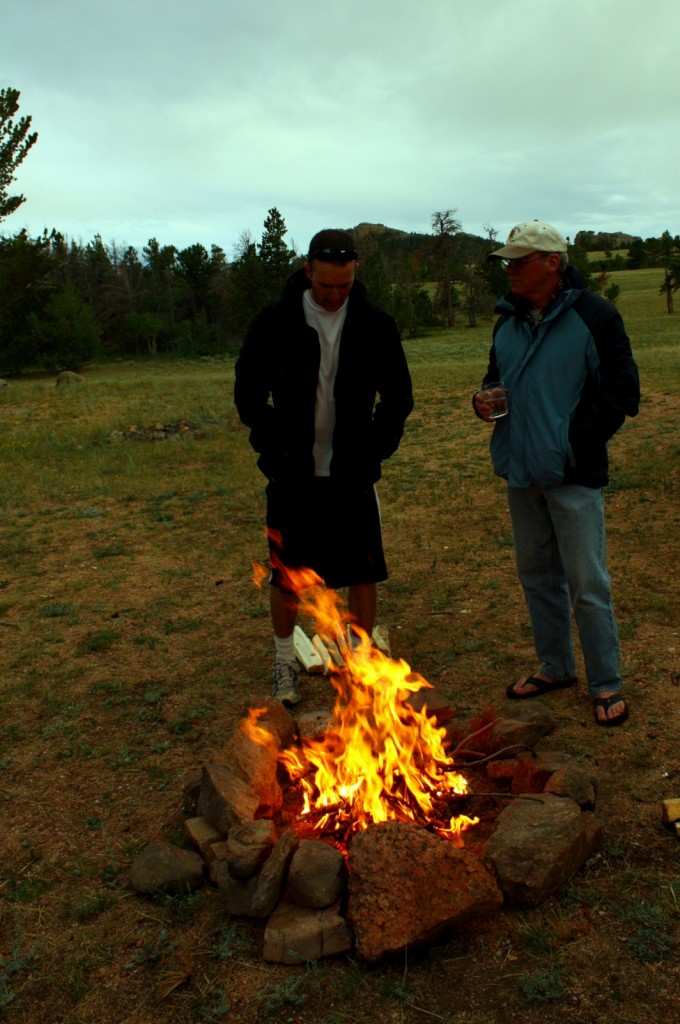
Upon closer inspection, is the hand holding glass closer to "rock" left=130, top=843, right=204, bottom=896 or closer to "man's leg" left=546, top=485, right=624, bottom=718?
"man's leg" left=546, top=485, right=624, bottom=718

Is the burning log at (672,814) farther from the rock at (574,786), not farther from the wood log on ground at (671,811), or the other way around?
the rock at (574,786)

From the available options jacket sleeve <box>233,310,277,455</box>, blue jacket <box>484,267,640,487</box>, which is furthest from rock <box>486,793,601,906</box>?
jacket sleeve <box>233,310,277,455</box>

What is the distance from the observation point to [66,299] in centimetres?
3775

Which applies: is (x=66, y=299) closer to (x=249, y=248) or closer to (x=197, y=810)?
(x=249, y=248)

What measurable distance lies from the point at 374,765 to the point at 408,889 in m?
0.68

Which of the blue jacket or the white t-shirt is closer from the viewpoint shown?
the blue jacket

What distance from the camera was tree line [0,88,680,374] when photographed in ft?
123

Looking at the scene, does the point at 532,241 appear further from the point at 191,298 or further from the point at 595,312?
the point at 191,298

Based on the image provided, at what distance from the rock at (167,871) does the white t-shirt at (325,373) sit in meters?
1.80

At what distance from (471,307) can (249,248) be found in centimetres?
1506

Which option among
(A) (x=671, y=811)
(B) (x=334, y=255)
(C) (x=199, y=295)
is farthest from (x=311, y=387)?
(C) (x=199, y=295)

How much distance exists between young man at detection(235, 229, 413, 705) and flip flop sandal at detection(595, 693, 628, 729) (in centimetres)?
118

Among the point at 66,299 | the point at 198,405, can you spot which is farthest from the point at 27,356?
the point at 198,405

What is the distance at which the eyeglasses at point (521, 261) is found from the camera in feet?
11.3
